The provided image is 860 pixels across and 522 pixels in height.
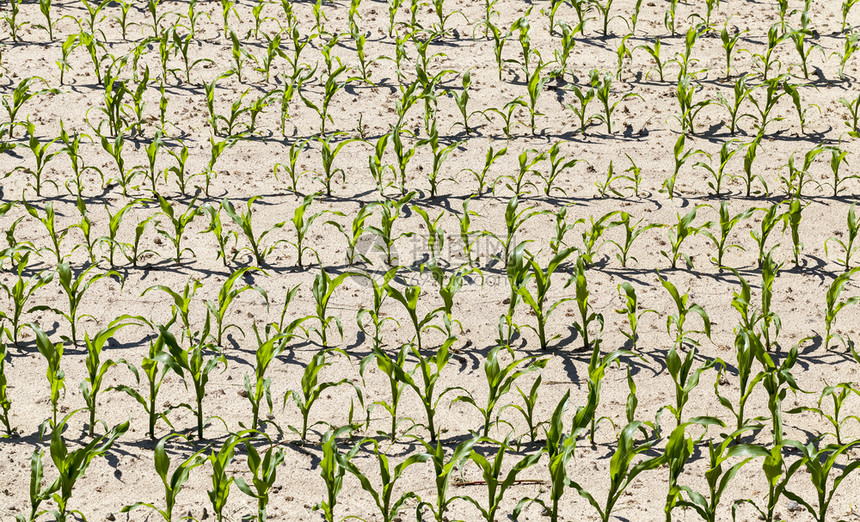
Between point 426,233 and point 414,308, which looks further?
point 426,233

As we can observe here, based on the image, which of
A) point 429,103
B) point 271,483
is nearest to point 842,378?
point 271,483

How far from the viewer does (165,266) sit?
18.1 ft

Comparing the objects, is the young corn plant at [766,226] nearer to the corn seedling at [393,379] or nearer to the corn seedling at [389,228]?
the corn seedling at [389,228]

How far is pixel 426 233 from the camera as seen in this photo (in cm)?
580

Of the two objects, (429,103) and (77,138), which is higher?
(429,103)

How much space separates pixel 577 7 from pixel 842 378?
4.29m

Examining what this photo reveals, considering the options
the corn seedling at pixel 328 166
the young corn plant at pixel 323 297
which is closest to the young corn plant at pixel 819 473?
the young corn plant at pixel 323 297

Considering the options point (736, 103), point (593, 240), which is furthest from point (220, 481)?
point (736, 103)

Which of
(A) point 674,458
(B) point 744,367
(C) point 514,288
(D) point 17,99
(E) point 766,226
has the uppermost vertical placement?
(D) point 17,99

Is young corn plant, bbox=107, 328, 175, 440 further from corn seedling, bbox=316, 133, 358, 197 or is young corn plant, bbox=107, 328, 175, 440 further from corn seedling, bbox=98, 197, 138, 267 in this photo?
corn seedling, bbox=316, 133, 358, 197

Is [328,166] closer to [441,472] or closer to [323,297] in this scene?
[323,297]

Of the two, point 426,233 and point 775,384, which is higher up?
point 426,233

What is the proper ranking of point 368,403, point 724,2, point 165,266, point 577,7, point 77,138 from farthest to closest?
point 724,2 < point 577,7 < point 77,138 < point 165,266 < point 368,403

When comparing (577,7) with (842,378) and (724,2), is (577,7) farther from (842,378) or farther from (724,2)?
(842,378)
